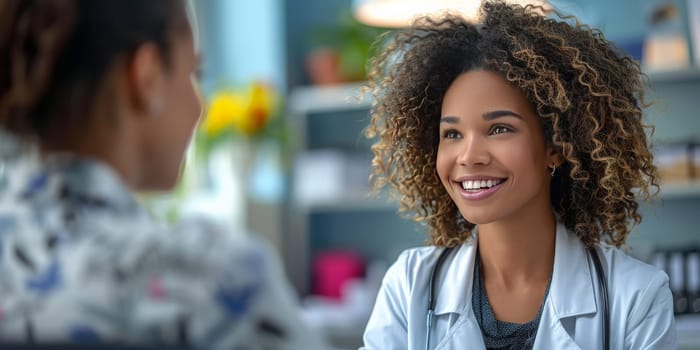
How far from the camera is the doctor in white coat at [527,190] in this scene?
4.47 ft

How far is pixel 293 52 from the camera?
175 inches

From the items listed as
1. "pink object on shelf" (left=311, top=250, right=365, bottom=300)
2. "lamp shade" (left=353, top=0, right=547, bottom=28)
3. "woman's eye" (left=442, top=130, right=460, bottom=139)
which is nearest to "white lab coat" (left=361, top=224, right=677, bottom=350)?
"woman's eye" (left=442, top=130, right=460, bottom=139)

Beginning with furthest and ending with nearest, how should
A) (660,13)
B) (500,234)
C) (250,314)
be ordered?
(660,13) → (500,234) → (250,314)

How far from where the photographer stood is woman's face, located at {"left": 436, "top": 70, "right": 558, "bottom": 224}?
4.50 feet

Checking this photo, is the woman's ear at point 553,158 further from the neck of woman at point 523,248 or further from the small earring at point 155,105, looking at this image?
the small earring at point 155,105

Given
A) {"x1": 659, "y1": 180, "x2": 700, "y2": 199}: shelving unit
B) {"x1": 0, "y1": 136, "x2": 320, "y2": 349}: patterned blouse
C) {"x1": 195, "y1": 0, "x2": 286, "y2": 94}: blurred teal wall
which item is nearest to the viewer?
{"x1": 0, "y1": 136, "x2": 320, "y2": 349}: patterned blouse

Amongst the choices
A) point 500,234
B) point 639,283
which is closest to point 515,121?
point 500,234

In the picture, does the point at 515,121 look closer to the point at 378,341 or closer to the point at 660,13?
the point at 378,341

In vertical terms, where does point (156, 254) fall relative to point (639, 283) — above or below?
above

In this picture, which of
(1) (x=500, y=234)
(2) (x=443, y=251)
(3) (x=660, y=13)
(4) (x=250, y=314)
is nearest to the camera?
(4) (x=250, y=314)

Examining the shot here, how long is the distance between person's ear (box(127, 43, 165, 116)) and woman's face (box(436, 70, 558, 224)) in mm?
678

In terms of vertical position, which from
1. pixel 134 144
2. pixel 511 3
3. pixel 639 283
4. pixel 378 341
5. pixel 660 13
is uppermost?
pixel 660 13

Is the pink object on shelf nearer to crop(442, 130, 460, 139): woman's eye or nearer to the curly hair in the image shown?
the curly hair

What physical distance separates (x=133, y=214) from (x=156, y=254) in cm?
6
